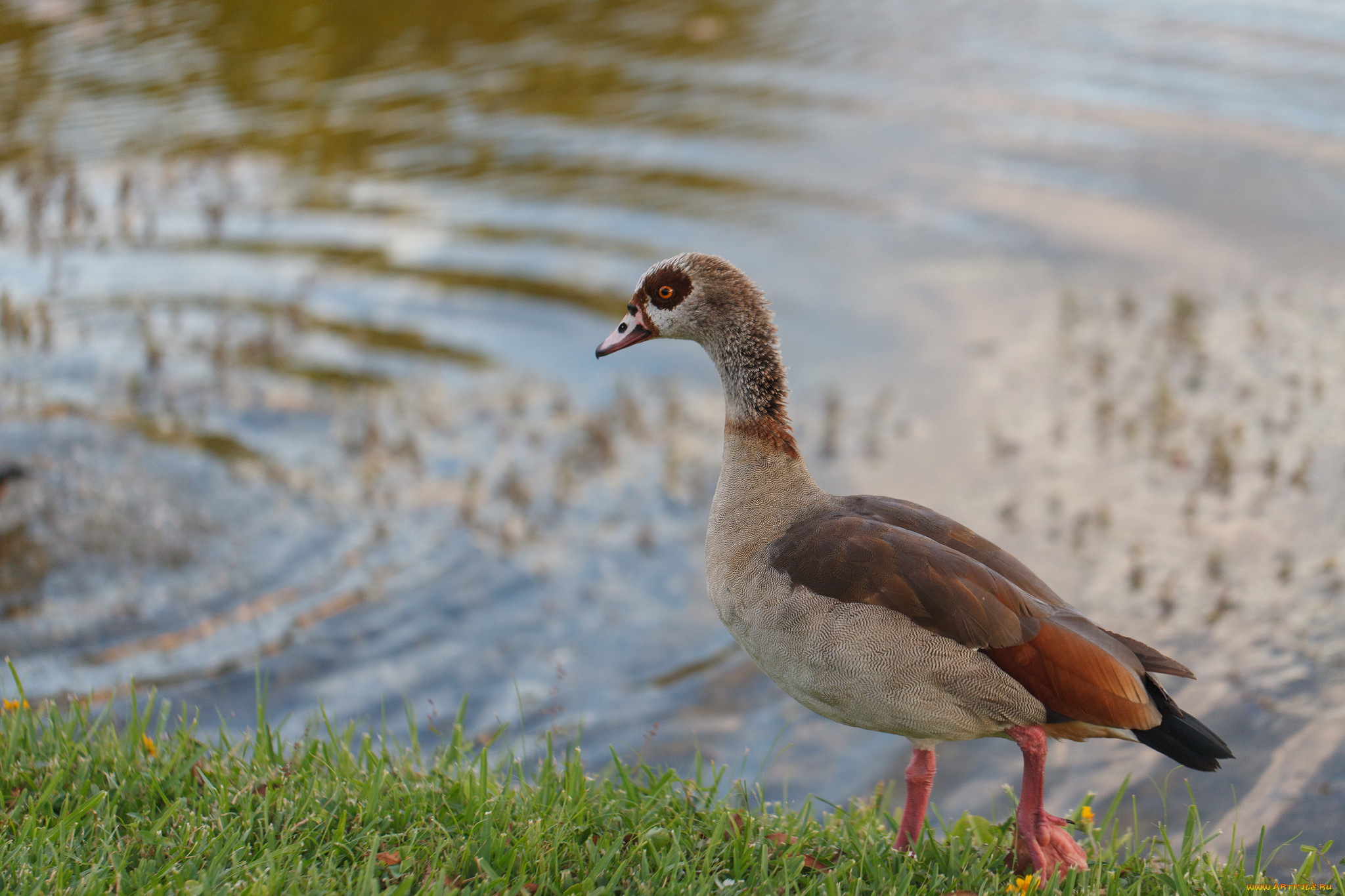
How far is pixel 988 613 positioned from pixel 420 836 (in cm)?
174

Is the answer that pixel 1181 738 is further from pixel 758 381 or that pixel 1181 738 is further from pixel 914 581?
pixel 758 381

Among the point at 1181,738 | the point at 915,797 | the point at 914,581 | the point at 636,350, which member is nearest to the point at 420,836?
the point at 915,797

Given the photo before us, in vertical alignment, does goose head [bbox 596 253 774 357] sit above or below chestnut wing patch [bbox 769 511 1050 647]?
above

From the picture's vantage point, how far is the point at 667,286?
413 cm

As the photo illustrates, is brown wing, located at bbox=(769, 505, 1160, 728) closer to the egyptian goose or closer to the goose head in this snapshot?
the egyptian goose

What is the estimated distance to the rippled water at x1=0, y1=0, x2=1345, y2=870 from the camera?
6.23m

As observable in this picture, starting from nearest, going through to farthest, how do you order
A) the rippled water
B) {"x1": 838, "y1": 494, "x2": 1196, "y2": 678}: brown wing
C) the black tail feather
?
the black tail feather
{"x1": 838, "y1": 494, "x2": 1196, "y2": 678}: brown wing
the rippled water

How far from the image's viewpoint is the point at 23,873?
10.1 ft

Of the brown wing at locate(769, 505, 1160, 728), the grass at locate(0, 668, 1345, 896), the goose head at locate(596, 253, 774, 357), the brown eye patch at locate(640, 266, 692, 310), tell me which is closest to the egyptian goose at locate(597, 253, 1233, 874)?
the brown wing at locate(769, 505, 1160, 728)

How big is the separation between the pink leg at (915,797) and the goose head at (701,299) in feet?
4.88

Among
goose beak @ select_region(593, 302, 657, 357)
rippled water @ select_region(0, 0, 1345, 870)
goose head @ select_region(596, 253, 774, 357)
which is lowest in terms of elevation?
rippled water @ select_region(0, 0, 1345, 870)

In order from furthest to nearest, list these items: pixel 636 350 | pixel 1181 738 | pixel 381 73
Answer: pixel 381 73, pixel 636 350, pixel 1181 738

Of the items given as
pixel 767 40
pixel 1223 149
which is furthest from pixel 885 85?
pixel 1223 149

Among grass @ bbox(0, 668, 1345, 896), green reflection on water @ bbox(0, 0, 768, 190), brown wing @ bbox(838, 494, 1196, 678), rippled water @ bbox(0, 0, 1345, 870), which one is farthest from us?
green reflection on water @ bbox(0, 0, 768, 190)
